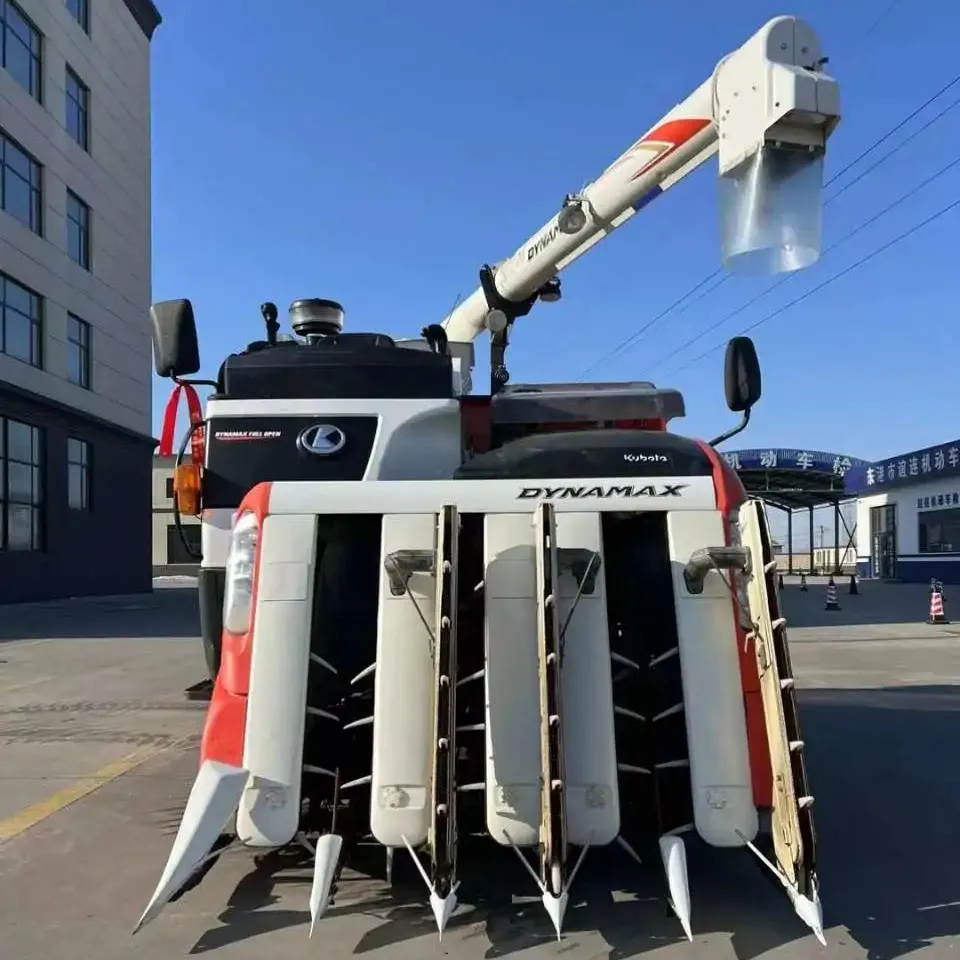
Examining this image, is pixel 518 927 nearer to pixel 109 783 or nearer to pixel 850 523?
pixel 109 783

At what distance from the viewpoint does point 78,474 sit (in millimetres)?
30125

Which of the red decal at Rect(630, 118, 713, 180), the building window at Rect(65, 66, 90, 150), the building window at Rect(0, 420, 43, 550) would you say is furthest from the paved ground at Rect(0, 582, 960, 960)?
the building window at Rect(65, 66, 90, 150)

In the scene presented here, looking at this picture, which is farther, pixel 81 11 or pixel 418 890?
pixel 81 11

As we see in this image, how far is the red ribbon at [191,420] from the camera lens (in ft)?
16.8

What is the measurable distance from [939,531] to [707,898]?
34748mm

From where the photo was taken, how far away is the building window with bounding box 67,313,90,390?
95.9 feet

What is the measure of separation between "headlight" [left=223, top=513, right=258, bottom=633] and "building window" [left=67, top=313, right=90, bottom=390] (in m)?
27.8

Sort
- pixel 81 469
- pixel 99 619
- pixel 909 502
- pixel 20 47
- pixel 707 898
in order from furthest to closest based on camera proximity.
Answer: pixel 909 502 < pixel 81 469 < pixel 20 47 < pixel 99 619 < pixel 707 898

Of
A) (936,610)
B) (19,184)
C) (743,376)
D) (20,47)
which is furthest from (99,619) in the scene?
(743,376)

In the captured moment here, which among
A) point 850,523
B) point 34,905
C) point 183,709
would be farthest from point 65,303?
point 850,523

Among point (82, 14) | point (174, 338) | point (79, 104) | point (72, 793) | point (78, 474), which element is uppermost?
point (82, 14)

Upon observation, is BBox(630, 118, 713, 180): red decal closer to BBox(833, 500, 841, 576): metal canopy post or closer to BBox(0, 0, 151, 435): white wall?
BBox(0, 0, 151, 435): white wall

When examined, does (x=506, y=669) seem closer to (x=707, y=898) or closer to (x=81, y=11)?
(x=707, y=898)

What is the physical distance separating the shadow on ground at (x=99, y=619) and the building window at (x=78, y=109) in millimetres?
13772
